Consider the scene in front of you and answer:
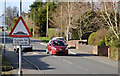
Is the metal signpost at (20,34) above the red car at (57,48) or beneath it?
above

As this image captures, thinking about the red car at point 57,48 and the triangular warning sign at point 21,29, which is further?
the red car at point 57,48

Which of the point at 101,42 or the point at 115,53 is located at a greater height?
the point at 101,42

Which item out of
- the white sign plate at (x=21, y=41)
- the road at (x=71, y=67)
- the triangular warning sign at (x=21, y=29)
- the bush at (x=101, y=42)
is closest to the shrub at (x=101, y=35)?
the bush at (x=101, y=42)

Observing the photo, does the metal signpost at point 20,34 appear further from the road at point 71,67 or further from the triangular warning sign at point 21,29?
the road at point 71,67

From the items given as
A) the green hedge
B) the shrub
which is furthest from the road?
the shrub

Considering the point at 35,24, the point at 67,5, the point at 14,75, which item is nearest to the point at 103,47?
the point at 14,75

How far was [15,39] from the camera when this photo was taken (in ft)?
29.1

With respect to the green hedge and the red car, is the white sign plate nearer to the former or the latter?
the green hedge

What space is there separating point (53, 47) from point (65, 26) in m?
21.9

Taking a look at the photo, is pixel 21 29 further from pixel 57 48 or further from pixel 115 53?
pixel 57 48

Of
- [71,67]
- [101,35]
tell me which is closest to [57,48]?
[71,67]

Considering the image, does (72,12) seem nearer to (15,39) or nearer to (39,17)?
(39,17)

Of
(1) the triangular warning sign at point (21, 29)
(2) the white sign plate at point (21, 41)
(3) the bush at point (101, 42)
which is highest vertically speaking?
(1) the triangular warning sign at point (21, 29)

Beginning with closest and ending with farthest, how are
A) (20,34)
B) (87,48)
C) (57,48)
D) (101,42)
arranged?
(20,34)
(57,48)
(101,42)
(87,48)
